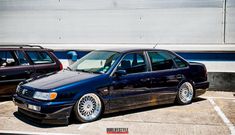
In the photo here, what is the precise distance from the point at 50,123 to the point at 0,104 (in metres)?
2.42

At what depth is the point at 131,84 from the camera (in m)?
6.55

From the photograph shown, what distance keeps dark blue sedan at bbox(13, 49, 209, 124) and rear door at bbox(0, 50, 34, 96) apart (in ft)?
4.90

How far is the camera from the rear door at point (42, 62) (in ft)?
27.3

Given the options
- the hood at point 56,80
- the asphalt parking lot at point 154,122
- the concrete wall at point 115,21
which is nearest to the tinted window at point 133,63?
the hood at point 56,80

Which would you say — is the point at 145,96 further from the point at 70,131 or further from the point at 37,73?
the point at 37,73


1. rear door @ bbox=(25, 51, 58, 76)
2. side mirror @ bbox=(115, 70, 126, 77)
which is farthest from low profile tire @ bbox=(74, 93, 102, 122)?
rear door @ bbox=(25, 51, 58, 76)

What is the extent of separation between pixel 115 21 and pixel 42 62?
5.87 m

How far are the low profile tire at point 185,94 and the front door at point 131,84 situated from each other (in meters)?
1.03

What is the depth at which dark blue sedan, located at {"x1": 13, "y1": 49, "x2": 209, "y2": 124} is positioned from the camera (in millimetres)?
5672

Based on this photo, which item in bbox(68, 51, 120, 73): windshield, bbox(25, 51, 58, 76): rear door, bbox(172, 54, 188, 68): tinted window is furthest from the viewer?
bbox(25, 51, 58, 76): rear door

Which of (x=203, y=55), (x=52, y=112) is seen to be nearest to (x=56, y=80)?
(x=52, y=112)

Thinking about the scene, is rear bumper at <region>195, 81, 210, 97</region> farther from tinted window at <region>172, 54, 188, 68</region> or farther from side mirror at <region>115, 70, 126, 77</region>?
side mirror at <region>115, 70, 126, 77</region>

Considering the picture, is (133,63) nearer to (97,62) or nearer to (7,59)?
(97,62)

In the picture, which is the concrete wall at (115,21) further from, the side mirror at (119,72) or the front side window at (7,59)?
the side mirror at (119,72)
